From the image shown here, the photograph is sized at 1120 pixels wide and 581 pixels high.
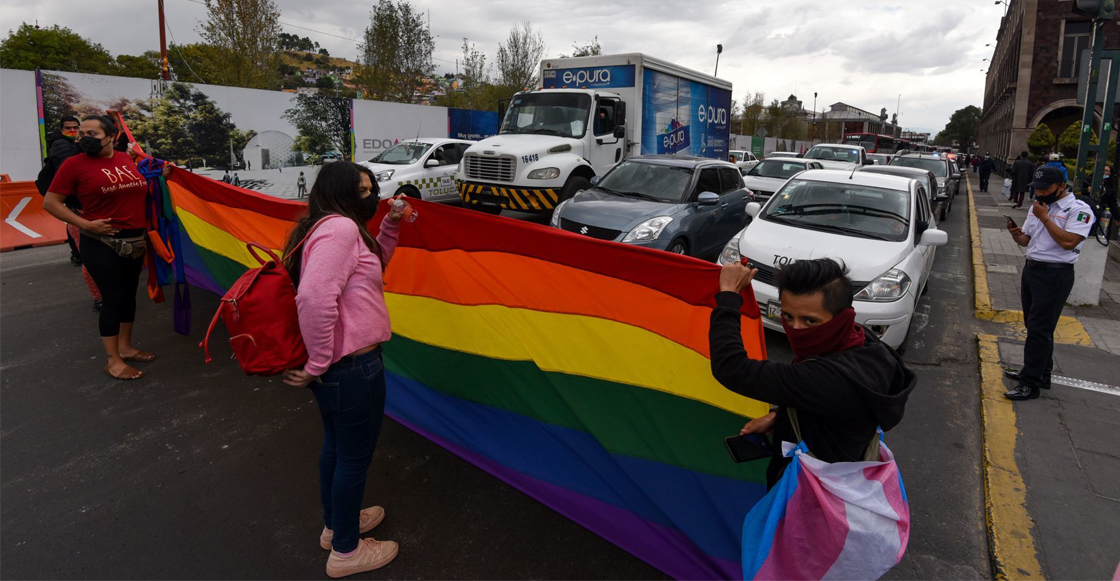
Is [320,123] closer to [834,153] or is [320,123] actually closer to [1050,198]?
[834,153]

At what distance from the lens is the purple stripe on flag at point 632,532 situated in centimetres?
260

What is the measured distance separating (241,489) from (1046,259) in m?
5.91

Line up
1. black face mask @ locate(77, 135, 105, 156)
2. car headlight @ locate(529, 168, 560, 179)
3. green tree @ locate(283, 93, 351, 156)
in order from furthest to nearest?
1. green tree @ locate(283, 93, 351, 156)
2. car headlight @ locate(529, 168, 560, 179)
3. black face mask @ locate(77, 135, 105, 156)

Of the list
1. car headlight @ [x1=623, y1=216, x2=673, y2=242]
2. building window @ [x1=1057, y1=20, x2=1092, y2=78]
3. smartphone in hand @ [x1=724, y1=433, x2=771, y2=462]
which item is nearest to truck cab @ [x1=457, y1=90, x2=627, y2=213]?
car headlight @ [x1=623, y1=216, x2=673, y2=242]

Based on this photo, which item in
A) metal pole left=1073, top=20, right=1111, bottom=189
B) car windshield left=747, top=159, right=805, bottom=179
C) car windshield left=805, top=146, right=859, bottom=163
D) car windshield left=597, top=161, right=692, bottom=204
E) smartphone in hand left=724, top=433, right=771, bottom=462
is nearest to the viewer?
smartphone in hand left=724, top=433, right=771, bottom=462

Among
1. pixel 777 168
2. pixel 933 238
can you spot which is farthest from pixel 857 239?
pixel 777 168

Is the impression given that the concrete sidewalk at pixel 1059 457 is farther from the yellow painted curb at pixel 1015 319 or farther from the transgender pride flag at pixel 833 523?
the transgender pride flag at pixel 833 523

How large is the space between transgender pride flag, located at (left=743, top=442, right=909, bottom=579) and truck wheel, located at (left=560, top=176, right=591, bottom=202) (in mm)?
9410

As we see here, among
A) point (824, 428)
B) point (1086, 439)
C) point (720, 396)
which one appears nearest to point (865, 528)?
point (824, 428)

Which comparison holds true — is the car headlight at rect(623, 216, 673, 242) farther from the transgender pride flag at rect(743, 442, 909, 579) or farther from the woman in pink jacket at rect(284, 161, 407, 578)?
the transgender pride flag at rect(743, 442, 909, 579)

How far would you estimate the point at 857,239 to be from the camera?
6.22 m

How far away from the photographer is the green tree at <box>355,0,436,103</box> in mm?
28734

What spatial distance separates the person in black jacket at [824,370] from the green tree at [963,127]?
160m

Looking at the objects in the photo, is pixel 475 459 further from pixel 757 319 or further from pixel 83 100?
pixel 83 100
